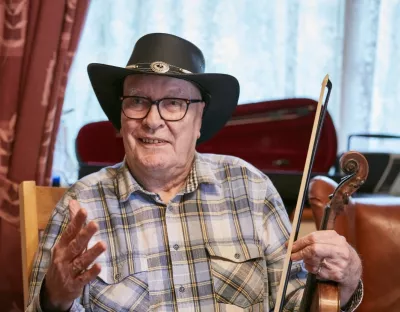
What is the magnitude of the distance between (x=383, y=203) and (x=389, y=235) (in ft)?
0.31

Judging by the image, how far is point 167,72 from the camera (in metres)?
1.42

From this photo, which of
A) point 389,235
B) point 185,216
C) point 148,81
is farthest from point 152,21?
point 389,235

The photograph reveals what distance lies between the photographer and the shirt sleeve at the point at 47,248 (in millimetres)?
1335

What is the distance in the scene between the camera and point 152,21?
230cm

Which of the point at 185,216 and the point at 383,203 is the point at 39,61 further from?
the point at 383,203

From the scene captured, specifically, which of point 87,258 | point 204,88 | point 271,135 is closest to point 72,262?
point 87,258

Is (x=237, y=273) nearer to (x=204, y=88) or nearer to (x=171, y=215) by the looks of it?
(x=171, y=215)

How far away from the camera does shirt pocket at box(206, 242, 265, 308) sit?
143cm

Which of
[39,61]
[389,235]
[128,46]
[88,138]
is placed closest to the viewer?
[389,235]

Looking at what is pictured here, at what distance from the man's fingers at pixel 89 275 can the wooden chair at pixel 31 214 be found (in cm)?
35

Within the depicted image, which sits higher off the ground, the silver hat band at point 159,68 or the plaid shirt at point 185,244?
the silver hat band at point 159,68

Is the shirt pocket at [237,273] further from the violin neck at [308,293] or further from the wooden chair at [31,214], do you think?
the wooden chair at [31,214]

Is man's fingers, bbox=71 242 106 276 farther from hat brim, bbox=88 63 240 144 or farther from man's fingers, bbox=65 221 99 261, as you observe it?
hat brim, bbox=88 63 240 144

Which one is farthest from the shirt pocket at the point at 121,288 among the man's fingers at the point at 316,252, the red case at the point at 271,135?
the red case at the point at 271,135
